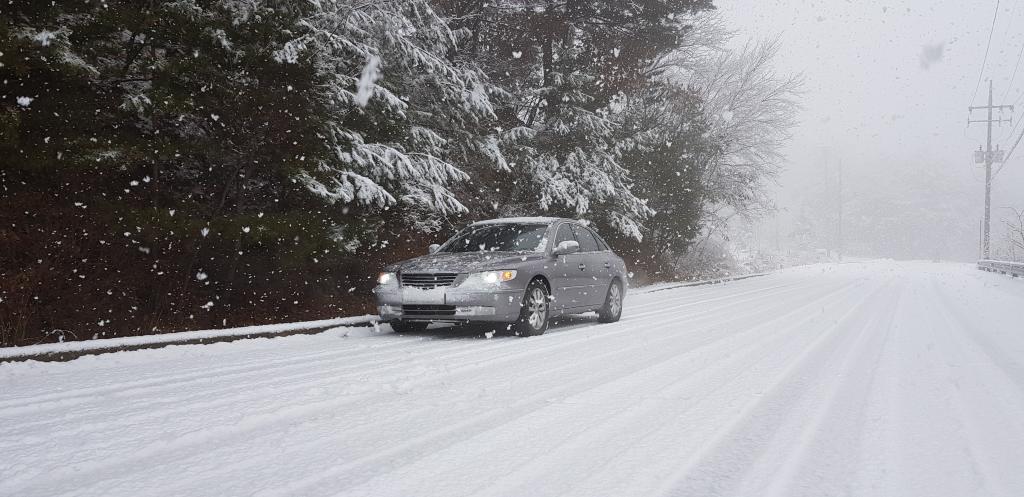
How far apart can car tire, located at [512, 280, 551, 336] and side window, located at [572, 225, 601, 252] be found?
1629mm

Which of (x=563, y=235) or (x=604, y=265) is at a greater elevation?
(x=563, y=235)

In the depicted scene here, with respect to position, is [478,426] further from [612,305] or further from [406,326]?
[612,305]

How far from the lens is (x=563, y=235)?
10500mm

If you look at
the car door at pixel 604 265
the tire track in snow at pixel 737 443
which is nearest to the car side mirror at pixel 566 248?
the car door at pixel 604 265

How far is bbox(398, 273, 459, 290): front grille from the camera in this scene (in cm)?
843

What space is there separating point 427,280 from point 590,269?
10.0 ft

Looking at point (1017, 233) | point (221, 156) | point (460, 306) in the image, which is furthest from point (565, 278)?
point (1017, 233)

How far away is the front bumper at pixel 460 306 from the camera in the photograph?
27.3 ft

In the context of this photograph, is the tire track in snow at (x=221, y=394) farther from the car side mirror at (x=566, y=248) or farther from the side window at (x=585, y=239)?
the side window at (x=585, y=239)

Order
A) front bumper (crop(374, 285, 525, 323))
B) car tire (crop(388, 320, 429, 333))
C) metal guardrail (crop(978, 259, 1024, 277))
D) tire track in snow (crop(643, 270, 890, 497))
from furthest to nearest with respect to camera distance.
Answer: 1. metal guardrail (crop(978, 259, 1024, 277))
2. car tire (crop(388, 320, 429, 333))
3. front bumper (crop(374, 285, 525, 323))
4. tire track in snow (crop(643, 270, 890, 497))

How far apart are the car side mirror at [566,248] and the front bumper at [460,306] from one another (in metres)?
1.25

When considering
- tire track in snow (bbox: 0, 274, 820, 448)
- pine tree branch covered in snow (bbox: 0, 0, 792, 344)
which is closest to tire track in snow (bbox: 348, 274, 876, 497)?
tire track in snow (bbox: 0, 274, 820, 448)

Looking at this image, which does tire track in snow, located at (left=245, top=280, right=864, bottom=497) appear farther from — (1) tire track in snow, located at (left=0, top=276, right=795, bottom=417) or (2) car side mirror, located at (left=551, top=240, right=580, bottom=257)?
(2) car side mirror, located at (left=551, top=240, right=580, bottom=257)

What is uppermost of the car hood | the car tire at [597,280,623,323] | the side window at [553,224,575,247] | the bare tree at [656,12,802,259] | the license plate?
the bare tree at [656,12,802,259]
